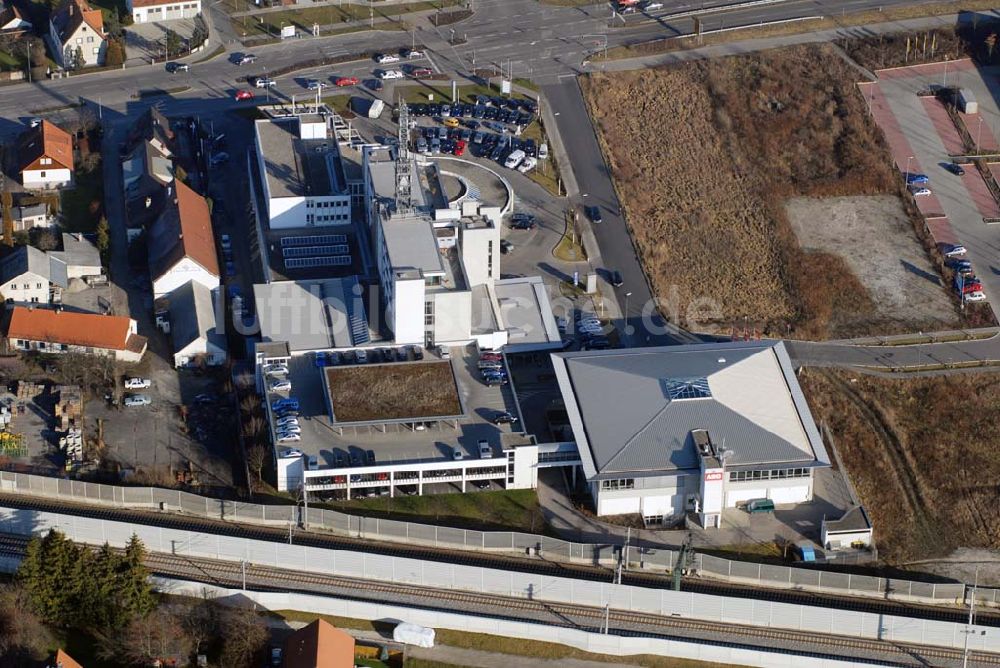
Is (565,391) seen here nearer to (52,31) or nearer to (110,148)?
(110,148)

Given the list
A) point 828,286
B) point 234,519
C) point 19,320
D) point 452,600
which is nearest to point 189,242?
point 19,320

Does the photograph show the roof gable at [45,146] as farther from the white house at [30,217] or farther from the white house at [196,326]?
the white house at [196,326]

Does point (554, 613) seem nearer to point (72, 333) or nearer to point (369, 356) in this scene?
point (369, 356)

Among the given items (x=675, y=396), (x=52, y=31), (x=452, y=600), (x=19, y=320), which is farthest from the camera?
(x=52, y=31)

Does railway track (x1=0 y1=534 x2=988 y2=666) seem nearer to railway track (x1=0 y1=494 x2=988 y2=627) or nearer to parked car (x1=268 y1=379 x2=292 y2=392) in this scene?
railway track (x1=0 y1=494 x2=988 y2=627)

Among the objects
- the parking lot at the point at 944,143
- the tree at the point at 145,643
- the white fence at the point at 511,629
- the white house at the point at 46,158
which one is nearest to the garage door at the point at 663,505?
the white fence at the point at 511,629

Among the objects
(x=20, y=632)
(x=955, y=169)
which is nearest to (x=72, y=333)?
(x=20, y=632)

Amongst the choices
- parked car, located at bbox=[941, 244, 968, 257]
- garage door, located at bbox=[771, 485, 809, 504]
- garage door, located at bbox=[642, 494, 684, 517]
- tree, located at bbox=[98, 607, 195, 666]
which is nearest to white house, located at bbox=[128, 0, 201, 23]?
parked car, located at bbox=[941, 244, 968, 257]
